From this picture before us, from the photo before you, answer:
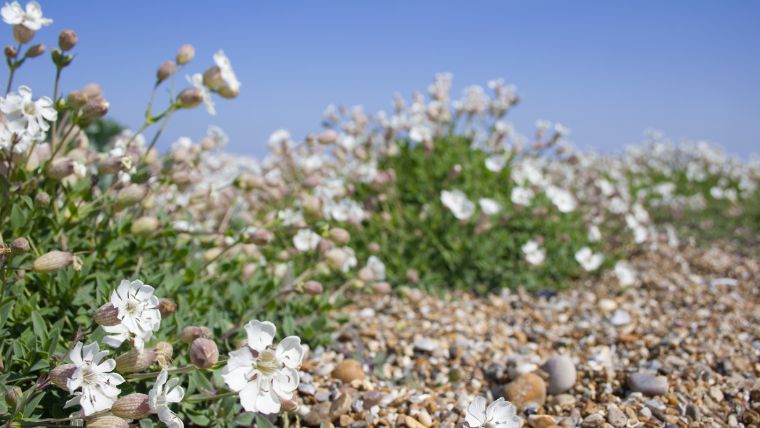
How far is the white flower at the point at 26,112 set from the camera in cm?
182

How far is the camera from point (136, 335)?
1589mm

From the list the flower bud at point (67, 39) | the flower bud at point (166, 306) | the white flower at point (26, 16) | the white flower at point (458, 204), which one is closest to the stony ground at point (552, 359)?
the white flower at point (458, 204)

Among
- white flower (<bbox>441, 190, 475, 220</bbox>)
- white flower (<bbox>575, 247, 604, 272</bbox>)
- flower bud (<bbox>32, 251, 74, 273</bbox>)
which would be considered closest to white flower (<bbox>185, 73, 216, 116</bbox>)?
flower bud (<bbox>32, 251, 74, 273</bbox>)

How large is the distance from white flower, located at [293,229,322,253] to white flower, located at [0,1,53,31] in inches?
57.0

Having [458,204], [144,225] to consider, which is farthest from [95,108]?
[458,204]

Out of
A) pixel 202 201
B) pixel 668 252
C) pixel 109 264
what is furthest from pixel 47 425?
pixel 668 252

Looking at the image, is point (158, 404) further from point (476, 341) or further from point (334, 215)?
point (334, 215)

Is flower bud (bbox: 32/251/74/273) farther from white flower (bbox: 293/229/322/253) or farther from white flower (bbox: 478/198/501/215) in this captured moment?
white flower (bbox: 478/198/501/215)

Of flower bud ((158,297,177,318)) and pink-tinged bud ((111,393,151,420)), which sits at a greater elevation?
flower bud ((158,297,177,318))

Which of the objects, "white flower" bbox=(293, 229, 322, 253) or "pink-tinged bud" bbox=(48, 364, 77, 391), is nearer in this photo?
"pink-tinged bud" bbox=(48, 364, 77, 391)

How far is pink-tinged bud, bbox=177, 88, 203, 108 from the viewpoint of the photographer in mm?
2246

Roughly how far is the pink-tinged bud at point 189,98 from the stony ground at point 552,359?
1.10 metres

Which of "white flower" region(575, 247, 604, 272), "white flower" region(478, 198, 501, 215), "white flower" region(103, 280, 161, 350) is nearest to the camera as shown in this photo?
"white flower" region(103, 280, 161, 350)

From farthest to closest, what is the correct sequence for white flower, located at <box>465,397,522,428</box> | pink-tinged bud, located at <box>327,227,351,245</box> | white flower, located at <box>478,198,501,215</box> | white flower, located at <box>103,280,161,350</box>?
white flower, located at <box>478,198,501,215</box>
pink-tinged bud, located at <box>327,227,351,245</box>
white flower, located at <box>465,397,522,428</box>
white flower, located at <box>103,280,161,350</box>
